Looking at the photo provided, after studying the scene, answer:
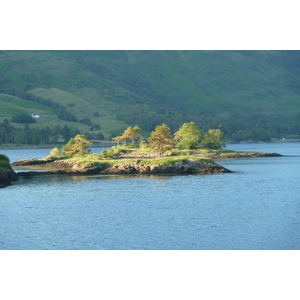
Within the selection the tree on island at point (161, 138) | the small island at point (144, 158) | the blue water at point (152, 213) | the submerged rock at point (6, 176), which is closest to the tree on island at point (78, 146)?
the small island at point (144, 158)

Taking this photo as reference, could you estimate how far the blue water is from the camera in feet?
137

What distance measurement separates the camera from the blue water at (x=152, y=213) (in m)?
41.9

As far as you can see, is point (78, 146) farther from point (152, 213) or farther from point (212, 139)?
point (152, 213)

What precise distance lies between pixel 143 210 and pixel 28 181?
36.8m

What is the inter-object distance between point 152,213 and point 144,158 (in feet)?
241

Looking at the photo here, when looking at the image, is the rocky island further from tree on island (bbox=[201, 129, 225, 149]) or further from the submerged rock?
tree on island (bbox=[201, 129, 225, 149])

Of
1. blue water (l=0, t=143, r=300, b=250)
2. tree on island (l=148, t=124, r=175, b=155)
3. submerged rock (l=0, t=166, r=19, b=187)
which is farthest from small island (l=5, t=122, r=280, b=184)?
blue water (l=0, t=143, r=300, b=250)

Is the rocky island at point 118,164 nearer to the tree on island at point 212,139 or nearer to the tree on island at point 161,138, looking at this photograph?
the tree on island at point 161,138

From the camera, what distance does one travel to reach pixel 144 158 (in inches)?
5064

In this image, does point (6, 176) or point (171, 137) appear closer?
point (6, 176)

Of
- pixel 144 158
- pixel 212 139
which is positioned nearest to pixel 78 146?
pixel 144 158

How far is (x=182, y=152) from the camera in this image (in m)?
140

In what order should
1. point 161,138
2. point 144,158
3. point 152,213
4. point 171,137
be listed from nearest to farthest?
point 152,213, point 161,138, point 171,137, point 144,158

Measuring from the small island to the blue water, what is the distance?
10.9 m
